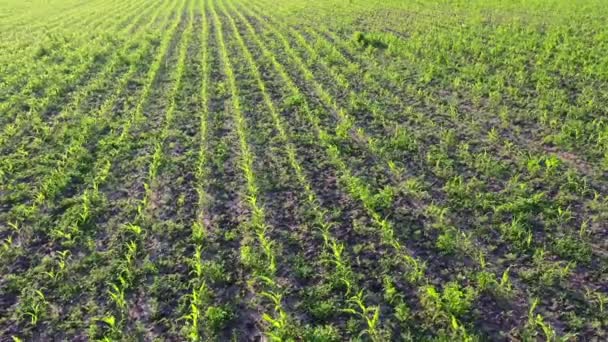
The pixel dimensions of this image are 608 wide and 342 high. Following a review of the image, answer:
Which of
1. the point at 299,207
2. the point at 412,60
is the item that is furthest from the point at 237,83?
the point at 299,207

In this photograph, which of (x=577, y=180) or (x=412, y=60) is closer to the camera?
(x=577, y=180)

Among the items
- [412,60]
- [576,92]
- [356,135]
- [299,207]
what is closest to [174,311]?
[299,207]

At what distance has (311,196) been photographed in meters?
8.27

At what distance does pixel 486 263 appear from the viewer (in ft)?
21.4

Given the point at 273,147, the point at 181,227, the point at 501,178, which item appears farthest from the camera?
the point at 273,147

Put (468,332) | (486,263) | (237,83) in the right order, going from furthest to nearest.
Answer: (237,83) → (486,263) → (468,332)

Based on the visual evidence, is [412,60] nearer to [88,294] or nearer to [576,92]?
[576,92]

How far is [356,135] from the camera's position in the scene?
10859mm

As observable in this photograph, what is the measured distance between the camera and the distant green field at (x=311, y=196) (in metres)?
5.86

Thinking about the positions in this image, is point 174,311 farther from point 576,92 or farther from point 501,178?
point 576,92

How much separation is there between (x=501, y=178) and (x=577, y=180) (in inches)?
52.4

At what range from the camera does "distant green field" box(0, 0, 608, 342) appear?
19.2 ft

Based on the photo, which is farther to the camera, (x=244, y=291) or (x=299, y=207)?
(x=299, y=207)

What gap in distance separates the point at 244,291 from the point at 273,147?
4595 mm
